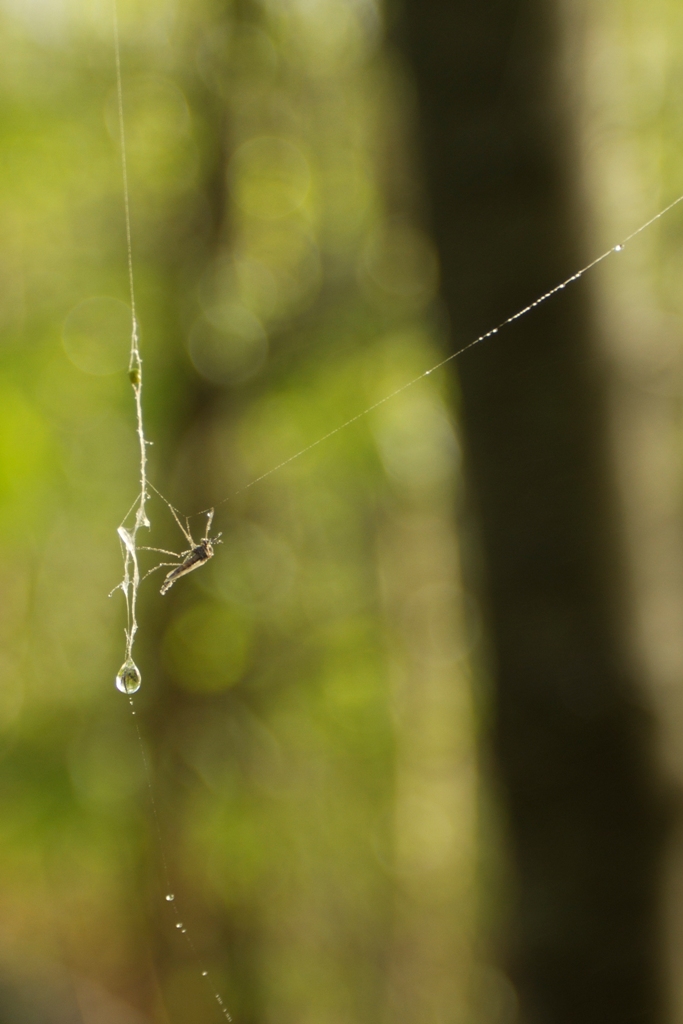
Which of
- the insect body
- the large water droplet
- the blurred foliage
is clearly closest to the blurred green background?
the blurred foliage

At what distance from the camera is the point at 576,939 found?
85cm

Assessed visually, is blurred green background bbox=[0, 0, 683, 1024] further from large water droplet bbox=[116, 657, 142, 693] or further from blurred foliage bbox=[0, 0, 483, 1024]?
large water droplet bbox=[116, 657, 142, 693]

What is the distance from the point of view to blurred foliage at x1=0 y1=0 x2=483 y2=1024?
2578 mm

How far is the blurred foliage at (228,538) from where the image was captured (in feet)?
8.46

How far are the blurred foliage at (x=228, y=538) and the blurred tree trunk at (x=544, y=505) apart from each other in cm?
156

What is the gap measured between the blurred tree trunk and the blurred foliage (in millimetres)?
1563

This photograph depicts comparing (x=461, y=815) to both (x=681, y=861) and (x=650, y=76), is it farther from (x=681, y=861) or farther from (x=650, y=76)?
(x=650, y=76)

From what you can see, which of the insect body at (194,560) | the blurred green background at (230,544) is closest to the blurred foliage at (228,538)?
the blurred green background at (230,544)

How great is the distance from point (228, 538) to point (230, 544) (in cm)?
4

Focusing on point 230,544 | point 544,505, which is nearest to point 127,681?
point 544,505

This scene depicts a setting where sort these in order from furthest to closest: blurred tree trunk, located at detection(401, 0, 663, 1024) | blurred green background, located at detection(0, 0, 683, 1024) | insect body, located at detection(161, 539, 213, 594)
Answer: blurred green background, located at detection(0, 0, 683, 1024)
insect body, located at detection(161, 539, 213, 594)
blurred tree trunk, located at detection(401, 0, 663, 1024)

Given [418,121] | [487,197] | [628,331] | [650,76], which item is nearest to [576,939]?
[628,331]

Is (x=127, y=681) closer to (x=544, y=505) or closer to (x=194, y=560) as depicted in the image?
(x=194, y=560)

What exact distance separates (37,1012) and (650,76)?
153 inches
